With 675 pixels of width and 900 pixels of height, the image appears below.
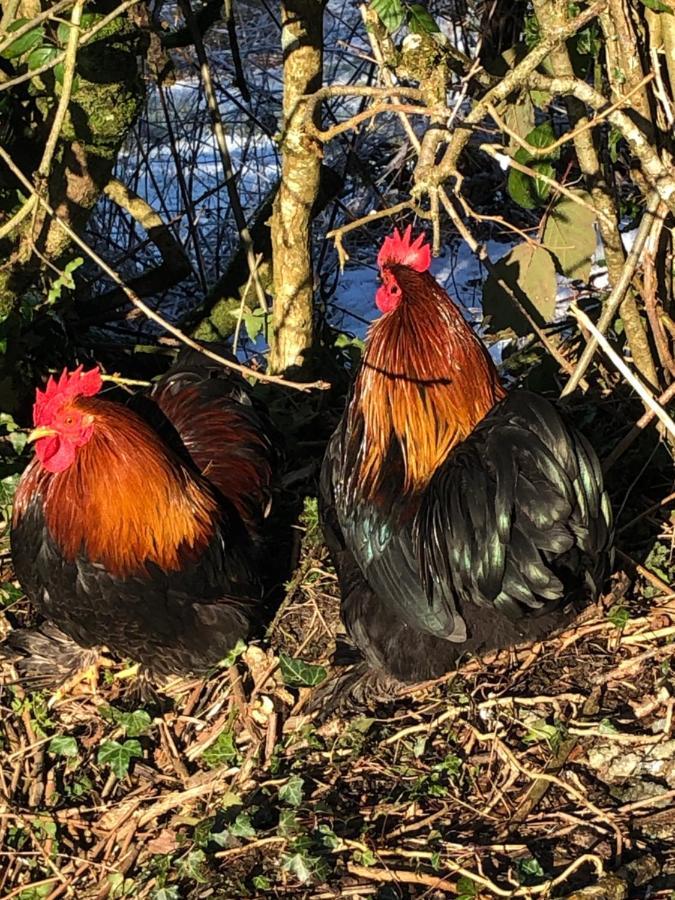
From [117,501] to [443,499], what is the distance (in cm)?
107

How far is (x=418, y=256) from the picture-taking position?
3406mm

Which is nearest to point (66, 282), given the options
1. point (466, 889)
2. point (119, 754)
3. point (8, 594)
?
point (8, 594)

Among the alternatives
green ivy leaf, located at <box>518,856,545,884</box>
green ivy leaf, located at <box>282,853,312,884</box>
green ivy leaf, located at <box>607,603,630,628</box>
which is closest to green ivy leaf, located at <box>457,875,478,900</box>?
green ivy leaf, located at <box>518,856,545,884</box>

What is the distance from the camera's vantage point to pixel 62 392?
3.31 metres

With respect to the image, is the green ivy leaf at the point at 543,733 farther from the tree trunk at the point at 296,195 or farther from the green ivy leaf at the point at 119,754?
the tree trunk at the point at 296,195

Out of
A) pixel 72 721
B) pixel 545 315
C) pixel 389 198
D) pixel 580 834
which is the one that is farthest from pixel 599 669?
pixel 389 198

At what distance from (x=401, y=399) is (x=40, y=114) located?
187 cm

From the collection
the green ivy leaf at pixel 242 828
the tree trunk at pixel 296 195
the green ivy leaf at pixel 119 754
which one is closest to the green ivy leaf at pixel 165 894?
the green ivy leaf at pixel 242 828

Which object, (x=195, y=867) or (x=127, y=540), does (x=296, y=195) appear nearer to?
(x=127, y=540)

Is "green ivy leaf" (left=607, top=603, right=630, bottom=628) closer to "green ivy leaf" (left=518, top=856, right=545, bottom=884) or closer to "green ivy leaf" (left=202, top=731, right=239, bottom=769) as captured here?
"green ivy leaf" (left=518, top=856, right=545, bottom=884)

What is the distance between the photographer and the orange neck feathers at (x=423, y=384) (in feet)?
10.6

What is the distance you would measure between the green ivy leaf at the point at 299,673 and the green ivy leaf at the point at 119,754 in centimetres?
54

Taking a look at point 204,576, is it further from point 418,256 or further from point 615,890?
point 615,890

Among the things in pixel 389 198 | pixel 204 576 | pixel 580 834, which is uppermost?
pixel 389 198
